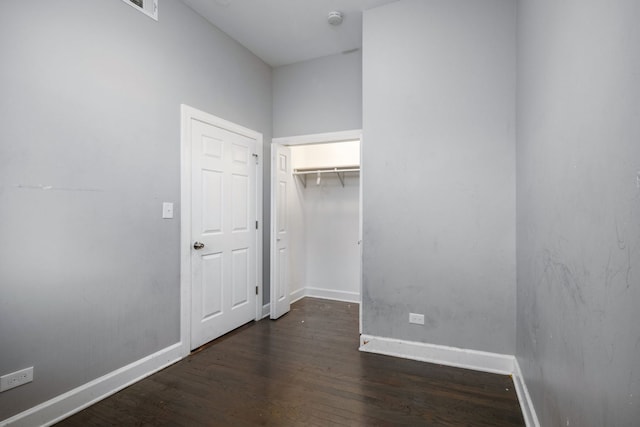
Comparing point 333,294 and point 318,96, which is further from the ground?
point 318,96

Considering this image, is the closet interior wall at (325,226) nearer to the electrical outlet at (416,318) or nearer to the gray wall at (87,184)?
the electrical outlet at (416,318)

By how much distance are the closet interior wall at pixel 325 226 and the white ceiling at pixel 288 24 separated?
124cm

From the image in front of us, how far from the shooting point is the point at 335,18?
9.53ft

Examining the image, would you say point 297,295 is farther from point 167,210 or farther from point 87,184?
point 87,184

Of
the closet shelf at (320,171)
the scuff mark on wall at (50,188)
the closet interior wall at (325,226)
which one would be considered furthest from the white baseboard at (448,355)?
the scuff mark on wall at (50,188)

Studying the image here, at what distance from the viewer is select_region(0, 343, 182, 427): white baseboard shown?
1752 mm

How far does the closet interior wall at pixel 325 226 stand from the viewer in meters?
4.34

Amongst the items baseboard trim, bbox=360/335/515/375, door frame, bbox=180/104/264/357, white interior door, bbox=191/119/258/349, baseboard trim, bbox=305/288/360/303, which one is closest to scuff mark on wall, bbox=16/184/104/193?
door frame, bbox=180/104/264/357

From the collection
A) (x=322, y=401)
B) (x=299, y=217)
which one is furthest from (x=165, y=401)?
(x=299, y=217)

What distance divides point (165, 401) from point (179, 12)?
119 inches

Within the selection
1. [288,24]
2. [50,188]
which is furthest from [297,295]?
[288,24]

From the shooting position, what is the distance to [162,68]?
2525 mm

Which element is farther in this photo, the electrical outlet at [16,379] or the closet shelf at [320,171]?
the closet shelf at [320,171]

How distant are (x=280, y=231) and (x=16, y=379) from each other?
255 centimetres
